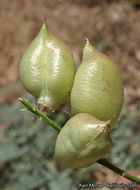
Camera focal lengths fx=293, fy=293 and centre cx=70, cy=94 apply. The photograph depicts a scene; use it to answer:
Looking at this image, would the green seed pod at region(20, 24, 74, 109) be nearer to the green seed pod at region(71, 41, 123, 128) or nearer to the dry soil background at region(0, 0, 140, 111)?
the green seed pod at region(71, 41, 123, 128)

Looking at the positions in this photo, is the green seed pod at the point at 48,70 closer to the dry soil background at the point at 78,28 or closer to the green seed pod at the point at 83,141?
the green seed pod at the point at 83,141

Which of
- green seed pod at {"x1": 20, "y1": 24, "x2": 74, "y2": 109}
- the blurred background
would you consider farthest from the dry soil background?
green seed pod at {"x1": 20, "y1": 24, "x2": 74, "y2": 109}

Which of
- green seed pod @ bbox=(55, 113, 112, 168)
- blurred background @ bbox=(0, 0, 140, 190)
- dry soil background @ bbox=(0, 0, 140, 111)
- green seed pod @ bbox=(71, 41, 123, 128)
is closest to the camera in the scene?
green seed pod @ bbox=(55, 113, 112, 168)

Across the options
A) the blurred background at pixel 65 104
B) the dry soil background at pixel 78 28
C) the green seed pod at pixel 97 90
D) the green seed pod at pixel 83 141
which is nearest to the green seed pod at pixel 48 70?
the green seed pod at pixel 97 90

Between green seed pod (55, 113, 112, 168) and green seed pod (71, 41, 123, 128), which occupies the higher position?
green seed pod (71, 41, 123, 128)

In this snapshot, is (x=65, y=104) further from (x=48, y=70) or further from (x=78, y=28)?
(x=78, y=28)

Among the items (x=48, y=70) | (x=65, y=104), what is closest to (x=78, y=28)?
(x=65, y=104)
